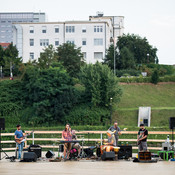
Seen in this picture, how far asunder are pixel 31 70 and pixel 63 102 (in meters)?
5.64

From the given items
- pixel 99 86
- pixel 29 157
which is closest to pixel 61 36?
pixel 99 86

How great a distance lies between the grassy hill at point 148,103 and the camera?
49188mm

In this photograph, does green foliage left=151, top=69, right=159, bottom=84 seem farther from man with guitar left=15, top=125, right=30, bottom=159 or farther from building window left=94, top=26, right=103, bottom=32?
man with guitar left=15, top=125, right=30, bottom=159

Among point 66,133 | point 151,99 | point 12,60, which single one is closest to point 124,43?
point 12,60

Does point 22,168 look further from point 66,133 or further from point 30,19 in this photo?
point 30,19

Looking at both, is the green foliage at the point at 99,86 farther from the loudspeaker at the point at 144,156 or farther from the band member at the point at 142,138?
the loudspeaker at the point at 144,156

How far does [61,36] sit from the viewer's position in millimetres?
85312

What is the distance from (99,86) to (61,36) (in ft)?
121

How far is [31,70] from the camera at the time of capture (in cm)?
5144

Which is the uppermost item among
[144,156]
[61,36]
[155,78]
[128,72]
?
[61,36]

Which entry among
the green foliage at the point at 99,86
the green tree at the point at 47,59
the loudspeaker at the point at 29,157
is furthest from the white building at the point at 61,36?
the loudspeaker at the point at 29,157

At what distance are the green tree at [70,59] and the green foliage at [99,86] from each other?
16.9 metres

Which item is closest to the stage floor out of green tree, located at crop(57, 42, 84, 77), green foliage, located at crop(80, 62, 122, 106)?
green foliage, located at crop(80, 62, 122, 106)

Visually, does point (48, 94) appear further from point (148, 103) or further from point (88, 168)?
point (88, 168)
